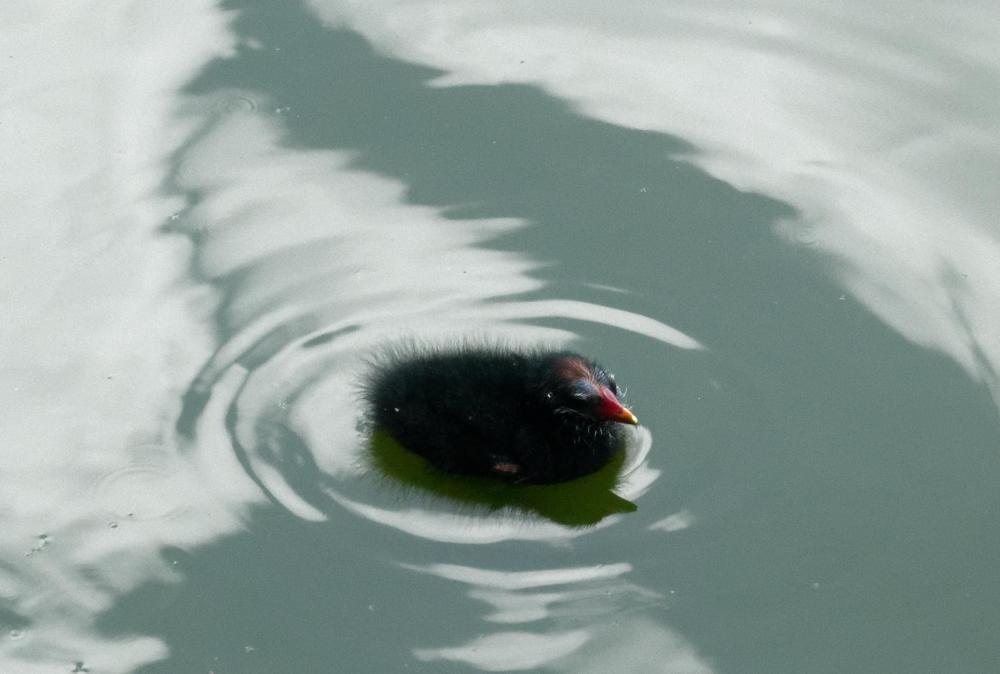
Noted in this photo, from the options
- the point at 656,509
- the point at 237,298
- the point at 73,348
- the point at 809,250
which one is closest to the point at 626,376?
the point at 656,509

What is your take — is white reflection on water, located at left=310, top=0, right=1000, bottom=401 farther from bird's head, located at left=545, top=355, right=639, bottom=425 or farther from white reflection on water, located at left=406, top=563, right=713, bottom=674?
white reflection on water, located at left=406, top=563, right=713, bottom=674

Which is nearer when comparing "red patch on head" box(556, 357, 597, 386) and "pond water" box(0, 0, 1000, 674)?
"pond water" box(0, 0, 1000, 674)

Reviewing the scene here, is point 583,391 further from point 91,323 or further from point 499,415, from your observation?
point 91,323

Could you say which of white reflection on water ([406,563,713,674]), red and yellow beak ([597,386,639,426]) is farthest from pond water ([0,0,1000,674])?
A: red and yellow beak ([597,386,639,426])

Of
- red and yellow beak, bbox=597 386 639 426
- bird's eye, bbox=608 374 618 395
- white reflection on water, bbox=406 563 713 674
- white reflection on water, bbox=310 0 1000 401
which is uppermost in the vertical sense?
white reflection on water, bbox=310 0 1000 401

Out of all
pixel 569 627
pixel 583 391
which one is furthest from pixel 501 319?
pixel 569 627
